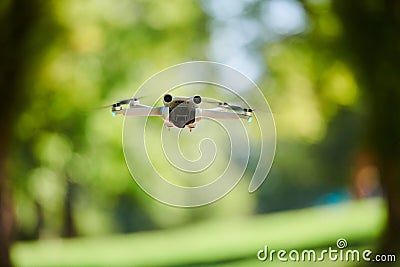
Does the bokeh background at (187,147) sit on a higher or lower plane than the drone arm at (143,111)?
higher

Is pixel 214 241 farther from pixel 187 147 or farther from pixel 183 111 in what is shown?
pixel 183 111

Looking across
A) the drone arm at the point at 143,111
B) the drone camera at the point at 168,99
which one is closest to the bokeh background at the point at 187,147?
the drone arm at the point at 143,111

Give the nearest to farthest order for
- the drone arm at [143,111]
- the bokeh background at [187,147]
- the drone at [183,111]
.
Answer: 1. the drone at [183,111]
2. the drone arm at [143,111]
3. the bokeh background at [187,147]

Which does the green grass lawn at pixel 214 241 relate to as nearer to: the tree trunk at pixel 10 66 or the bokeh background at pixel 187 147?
the bokeh background at pixel 187 147

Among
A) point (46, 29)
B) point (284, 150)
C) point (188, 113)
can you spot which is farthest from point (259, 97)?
point (46, 29)

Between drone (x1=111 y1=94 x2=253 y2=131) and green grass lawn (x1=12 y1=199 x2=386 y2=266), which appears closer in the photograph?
drone (x1=111 y1=94 x2=253 y2=131)

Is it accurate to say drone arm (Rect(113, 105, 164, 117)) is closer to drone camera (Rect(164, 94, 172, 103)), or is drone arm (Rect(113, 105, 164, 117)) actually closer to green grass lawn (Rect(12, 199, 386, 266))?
drone camera (Rect(164, 94, 172, 103))

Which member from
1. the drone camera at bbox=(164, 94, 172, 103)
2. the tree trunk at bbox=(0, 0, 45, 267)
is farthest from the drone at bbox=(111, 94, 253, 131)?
the tree trunk at bbox=(0, 0, 45, 267)

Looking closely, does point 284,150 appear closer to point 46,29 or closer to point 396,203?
point 396,203
